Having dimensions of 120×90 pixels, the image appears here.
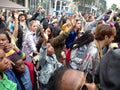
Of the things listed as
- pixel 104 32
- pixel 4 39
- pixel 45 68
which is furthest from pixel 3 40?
pixel 104 32

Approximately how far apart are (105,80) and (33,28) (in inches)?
230

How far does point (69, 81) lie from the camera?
1.65 m

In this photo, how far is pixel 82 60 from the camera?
14.0ft

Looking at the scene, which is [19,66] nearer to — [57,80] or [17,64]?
[17,64]

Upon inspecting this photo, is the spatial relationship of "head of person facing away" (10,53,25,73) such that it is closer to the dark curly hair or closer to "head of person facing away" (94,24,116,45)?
"head of person facing away" (94,24,116,45)

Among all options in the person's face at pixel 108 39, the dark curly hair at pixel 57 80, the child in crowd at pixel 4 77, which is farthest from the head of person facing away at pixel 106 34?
the dark curly hair at pixel 57 80

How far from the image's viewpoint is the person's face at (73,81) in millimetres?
1645

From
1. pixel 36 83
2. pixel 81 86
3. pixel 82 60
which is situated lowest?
pixel 36 83

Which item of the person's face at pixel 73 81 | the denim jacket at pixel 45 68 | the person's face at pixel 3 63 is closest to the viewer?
the person's face at pixel 73 81

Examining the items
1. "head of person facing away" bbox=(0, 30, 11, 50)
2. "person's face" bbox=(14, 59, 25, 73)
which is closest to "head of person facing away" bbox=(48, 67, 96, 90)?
"person's face" bbox=(14, 59, 25, 73)

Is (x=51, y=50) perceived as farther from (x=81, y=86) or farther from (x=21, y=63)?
(x=81, y=86)

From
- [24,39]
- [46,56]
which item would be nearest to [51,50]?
[46,56]

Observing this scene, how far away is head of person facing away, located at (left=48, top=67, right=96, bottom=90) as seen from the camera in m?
1.65

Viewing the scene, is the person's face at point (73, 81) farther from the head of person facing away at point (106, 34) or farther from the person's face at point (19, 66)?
the head of person facing away at point (106, 34)
